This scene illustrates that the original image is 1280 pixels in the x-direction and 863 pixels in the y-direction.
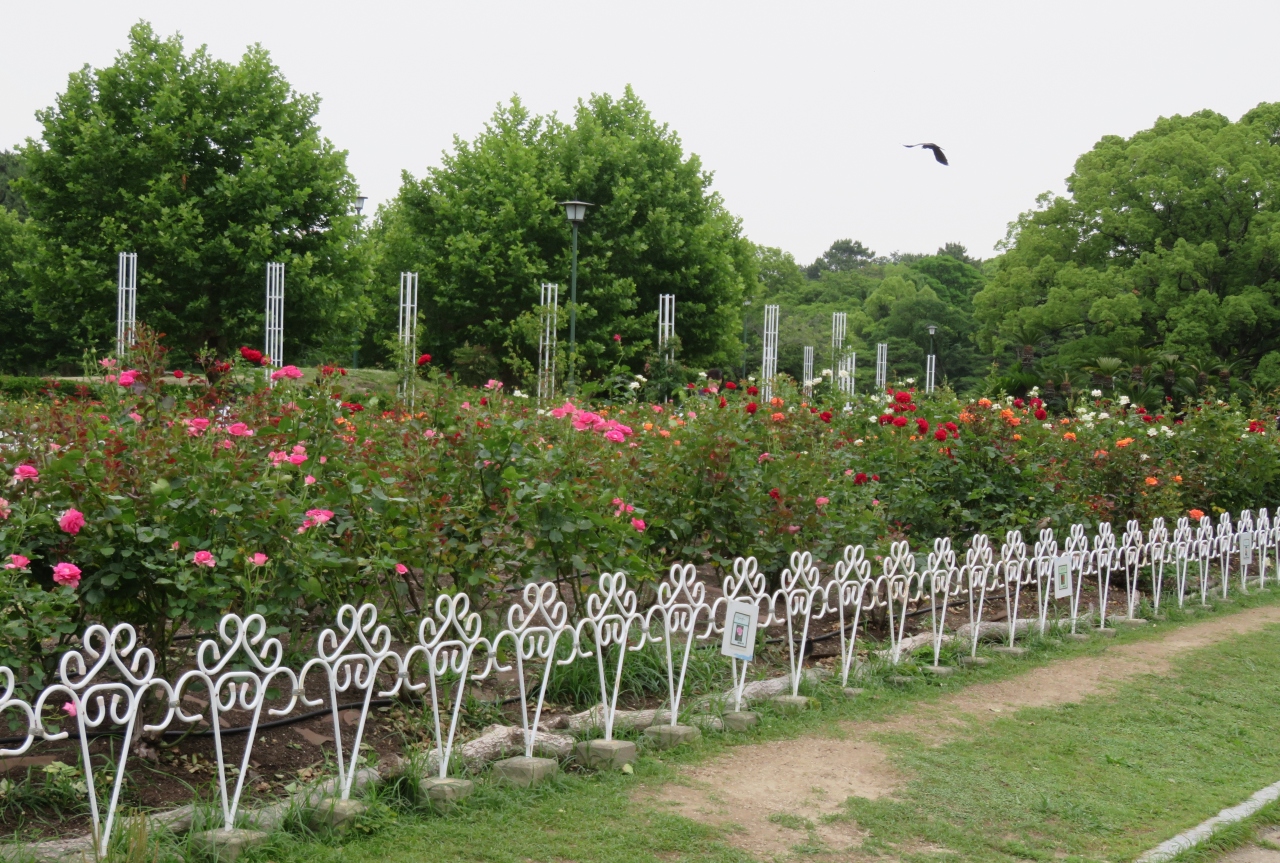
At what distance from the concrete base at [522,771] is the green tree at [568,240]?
824 inches

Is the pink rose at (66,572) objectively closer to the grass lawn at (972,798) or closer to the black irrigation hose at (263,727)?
the black irrigation hose at (263,727)

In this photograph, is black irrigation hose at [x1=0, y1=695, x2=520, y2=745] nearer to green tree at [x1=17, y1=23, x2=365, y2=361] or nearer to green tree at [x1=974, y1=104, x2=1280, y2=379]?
green tree at [x1=17, y1=23, x2=365, y2=361]

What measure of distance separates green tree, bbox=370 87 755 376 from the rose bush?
17371 millimetres

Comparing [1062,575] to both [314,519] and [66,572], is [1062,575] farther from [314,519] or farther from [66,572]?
[66,572]

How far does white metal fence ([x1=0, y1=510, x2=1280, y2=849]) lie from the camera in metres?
3.11

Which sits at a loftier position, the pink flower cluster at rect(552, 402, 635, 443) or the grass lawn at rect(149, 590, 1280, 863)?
the pink flower cluster at rect(552, 402, 635, 443)

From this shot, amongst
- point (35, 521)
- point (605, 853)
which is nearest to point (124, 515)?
point (35, 521)

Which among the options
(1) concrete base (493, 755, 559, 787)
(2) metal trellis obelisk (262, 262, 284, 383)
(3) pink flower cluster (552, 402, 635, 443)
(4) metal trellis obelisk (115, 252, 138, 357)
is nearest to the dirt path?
(1) concrete base (493, 755, 559, 787)

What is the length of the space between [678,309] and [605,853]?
80.7 feet

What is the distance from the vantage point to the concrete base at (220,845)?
2.94 meters

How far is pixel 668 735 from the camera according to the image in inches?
174

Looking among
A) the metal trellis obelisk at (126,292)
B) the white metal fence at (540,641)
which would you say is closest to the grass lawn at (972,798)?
the white metal fence at (540,641)

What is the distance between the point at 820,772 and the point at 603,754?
85 cm

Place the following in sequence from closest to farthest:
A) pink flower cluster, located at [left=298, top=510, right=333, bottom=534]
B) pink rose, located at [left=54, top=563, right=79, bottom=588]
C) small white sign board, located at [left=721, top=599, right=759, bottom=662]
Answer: pink rose, located at [left=54, top=563, right=79, bottom=588] < pink flower cluster, located at [left=298, top=510, right=333, bottom=534] < small white sign board, located at [left=721, top=599, right=759, bottom=662]
